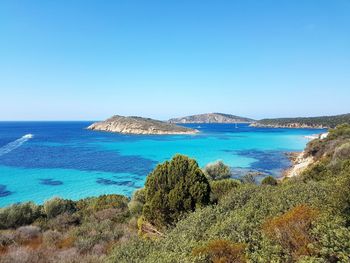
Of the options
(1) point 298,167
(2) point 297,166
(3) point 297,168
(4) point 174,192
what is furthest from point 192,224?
(2) point 297,166

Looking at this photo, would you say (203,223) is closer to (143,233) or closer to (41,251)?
(143,233)

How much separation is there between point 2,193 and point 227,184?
28.0 meters

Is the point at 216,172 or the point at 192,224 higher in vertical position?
the point at 192,224

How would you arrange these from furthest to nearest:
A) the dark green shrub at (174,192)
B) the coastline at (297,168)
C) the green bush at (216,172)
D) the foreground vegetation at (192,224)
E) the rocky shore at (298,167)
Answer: the rocky shore at (298,167) → the coastline at (297,168) → the green bush at (216,172) → the dark green shrub at (174,192) → the foreground vegetation at (192,224)

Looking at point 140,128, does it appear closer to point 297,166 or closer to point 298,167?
point 297,166

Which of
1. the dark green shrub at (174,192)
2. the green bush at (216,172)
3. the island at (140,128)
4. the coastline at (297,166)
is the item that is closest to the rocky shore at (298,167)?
the coastline at (297,166)

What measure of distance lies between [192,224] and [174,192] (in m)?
5.71

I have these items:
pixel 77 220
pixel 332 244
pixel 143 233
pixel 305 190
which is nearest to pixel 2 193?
pixel 77 220

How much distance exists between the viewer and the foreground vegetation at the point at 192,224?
20.6 feet

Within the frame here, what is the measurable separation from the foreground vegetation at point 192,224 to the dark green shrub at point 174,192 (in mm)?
52

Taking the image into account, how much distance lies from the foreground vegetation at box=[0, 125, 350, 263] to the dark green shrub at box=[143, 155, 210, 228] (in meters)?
0.05

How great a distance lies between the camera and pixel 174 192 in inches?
621

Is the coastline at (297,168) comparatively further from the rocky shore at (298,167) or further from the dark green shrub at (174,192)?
the dark green shrub at (174,192)

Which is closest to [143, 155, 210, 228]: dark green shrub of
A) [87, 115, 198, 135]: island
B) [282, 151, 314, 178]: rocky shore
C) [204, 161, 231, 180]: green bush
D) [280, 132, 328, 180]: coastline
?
[204, 161, 231, 180]: green bush
